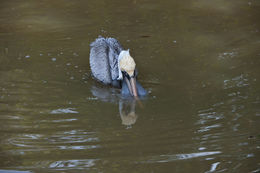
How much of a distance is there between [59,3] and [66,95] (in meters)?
4.52

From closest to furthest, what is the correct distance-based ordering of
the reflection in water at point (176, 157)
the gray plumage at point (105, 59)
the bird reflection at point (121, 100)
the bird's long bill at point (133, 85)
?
the reflection in water at point (176, 157), the bird reflection at point (121, 100), the bird's long bill at point (133, 85), the gray plumage at point (105, 59)

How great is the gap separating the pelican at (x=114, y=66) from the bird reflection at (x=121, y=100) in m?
0.12

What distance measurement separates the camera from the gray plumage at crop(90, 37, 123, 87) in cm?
737

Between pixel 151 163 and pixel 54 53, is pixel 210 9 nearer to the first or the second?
pixel 54 53

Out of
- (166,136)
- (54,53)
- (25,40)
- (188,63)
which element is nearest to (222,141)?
(166,136)

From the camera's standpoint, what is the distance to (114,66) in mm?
7652

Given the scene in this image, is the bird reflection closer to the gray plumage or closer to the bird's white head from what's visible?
the gray plumage

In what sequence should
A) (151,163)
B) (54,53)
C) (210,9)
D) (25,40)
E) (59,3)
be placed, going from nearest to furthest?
(151,163) < (54,53) < (25,40) < (210,9) < (59,3)

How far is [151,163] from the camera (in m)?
4.59

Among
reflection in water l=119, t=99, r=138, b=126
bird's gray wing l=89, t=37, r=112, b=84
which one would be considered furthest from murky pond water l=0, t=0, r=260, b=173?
bird's gray wing l=89, t=37, r=112, b=84

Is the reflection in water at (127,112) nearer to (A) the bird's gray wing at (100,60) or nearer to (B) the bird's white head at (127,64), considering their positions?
(B) the bird's white head at (127,64)

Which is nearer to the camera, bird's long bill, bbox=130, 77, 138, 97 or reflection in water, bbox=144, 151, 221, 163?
reflection in water, bbox=144, 151, 221, 163

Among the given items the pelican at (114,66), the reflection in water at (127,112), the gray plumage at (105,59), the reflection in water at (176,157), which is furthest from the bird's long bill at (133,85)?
the reflection in water at (176,157)

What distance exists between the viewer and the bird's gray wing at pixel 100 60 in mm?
7367
